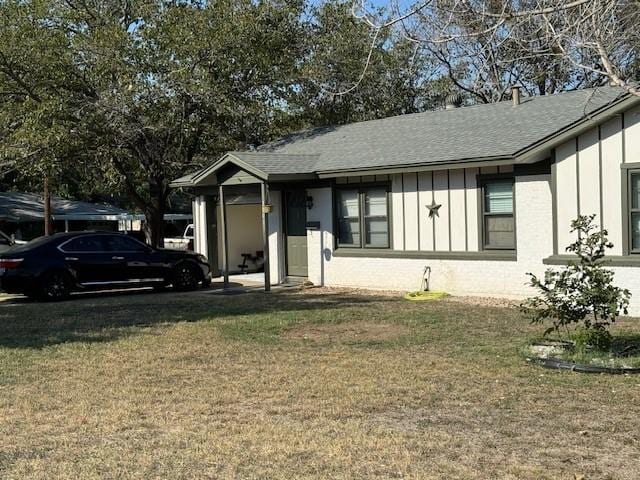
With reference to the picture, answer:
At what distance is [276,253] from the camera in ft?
63.5

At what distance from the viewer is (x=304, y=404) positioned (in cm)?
708

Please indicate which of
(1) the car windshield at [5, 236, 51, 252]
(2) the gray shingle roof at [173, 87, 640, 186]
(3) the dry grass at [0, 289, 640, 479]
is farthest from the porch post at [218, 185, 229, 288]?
(3) the dry grass at [0, 289, 640, 479]

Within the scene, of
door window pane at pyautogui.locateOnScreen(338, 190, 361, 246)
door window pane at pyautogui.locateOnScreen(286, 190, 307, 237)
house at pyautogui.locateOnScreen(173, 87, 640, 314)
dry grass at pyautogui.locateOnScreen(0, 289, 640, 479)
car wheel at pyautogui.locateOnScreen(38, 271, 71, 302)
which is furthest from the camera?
door window pane at pyautogui.locateOnScreen(286, 190, 307, 237)

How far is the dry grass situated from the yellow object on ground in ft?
10.4

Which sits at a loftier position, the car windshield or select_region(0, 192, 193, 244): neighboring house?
select_region(0, 192, 193, 244): neighboring house

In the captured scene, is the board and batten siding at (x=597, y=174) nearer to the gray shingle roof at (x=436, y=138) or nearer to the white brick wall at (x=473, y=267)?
the white brick wall at (x=473, y=267)

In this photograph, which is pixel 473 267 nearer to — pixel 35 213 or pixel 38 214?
pixel 38 214

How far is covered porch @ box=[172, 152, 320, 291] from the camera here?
17875 mm

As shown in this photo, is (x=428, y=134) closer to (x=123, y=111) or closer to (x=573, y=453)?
(x=123, y=111)

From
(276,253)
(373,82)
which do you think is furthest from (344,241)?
(373,82)

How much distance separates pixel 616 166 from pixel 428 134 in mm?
5601

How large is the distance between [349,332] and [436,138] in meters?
7.15

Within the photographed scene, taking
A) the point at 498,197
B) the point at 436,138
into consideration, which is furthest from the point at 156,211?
the point at 498,197

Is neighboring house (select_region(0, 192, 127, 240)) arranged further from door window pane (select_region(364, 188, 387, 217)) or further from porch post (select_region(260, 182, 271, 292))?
door window pane (select_region(364, 188, 387, 217))
